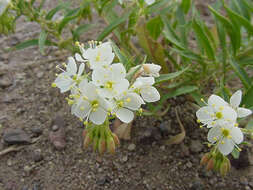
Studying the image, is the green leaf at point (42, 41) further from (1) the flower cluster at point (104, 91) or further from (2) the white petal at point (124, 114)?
(2) the white petal at point (124, 114)

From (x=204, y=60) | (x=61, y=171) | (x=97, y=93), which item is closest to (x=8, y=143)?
(x=61, y=171)

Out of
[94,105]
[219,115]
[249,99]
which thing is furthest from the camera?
[249,99]

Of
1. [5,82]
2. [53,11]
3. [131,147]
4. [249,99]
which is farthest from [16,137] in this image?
[249,99]

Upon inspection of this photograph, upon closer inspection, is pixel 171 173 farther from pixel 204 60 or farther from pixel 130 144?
pixel 204 60

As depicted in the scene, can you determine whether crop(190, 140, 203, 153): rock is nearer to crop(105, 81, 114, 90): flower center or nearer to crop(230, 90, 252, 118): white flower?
crop(230, 90, 252, 118): white flower

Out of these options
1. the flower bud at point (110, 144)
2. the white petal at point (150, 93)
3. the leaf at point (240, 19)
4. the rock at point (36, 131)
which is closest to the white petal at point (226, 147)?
the white petal at point (150, 93)

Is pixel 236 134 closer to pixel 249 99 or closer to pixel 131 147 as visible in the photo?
pixel 249 99

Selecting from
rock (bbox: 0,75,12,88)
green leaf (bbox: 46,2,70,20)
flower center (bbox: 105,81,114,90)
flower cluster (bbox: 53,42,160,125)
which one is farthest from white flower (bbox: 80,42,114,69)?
rock (bbox: 0,75,12,88)
